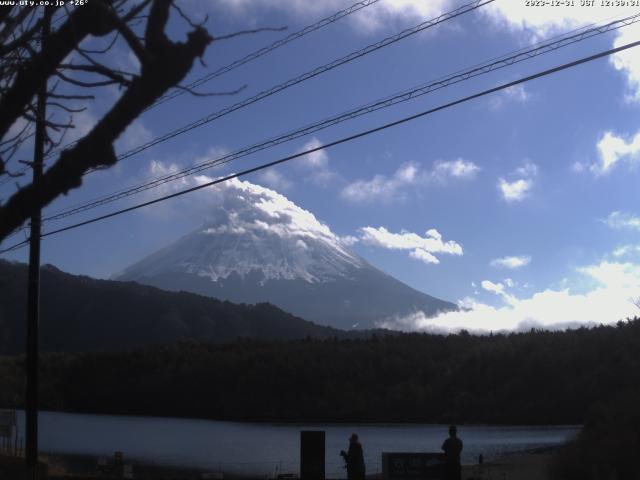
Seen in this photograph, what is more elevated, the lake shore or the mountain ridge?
the mountain ridge

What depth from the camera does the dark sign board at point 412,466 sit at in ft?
51.5

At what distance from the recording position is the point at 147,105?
4957mm

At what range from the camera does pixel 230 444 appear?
54188 mm

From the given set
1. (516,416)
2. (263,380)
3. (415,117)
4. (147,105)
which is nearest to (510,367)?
(516,416)

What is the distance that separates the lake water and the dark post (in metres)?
12.6

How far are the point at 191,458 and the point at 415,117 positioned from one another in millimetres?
33720

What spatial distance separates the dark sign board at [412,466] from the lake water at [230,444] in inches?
521

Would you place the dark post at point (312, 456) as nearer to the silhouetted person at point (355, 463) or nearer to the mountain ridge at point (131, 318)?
the silhouetted person at point (355, 463)

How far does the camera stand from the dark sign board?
1570 centimetres

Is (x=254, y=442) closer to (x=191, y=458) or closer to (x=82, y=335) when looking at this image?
(x=191, y=458)

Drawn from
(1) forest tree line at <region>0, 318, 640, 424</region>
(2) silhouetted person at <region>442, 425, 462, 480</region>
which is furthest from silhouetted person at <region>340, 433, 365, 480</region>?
(1) forest tree line at <region>0, 318, 640, 424</region>

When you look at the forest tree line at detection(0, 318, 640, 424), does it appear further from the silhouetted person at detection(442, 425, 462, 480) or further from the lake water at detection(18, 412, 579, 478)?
the silhouetted person at detection(442, 425, 462, 480)

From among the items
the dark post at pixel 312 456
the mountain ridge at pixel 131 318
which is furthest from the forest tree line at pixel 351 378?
the dark post at pixel 312 456

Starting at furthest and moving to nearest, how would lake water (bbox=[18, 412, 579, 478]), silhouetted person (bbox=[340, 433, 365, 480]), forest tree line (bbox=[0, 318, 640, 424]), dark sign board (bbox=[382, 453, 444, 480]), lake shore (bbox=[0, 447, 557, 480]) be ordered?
forest tree line (bbox=[0, 318, 640, 424]) → lake water (bbox=[18, 412, 579, 478]) → lake shore (bbox=[0, 447, 557, 480]) → silhouetted person (bbox=[340, 433, 365, 480]) → dark sign board (bbox=[382, 453, 444, 480])
